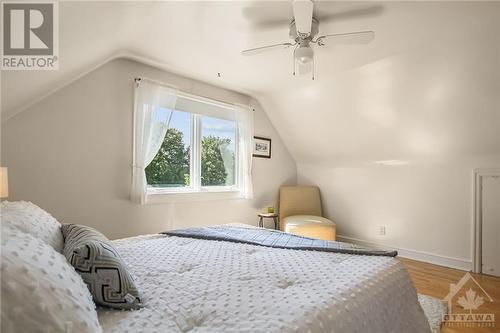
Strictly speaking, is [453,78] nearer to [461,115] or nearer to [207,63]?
[461,115]

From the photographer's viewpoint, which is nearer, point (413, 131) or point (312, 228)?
point (413, 131)

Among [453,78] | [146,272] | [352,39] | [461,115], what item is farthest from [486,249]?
[146,272]

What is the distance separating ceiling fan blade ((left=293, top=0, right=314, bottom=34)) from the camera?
1687mm

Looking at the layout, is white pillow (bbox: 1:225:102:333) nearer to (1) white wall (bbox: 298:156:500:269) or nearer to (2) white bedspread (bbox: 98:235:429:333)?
(2) white bedspread (bbox: 98:235:429:333)

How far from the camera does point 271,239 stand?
194 cm

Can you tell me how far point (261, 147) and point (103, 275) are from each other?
346cm

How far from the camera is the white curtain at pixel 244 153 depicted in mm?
3949

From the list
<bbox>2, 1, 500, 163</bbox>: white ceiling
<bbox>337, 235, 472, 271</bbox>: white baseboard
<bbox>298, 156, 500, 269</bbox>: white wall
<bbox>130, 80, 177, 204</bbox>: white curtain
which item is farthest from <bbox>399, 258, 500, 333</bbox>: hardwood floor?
<bbox>130, 80, 177, 204</bbox>: white curtain

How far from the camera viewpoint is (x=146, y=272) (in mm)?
1306

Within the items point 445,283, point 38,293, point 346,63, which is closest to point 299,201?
point 445,283

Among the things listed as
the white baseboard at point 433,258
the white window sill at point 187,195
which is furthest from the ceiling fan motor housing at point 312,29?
the white baseboard at point 433,258

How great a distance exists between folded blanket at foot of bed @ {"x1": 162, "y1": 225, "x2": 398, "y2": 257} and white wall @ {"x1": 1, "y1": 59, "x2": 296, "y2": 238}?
1.01 m

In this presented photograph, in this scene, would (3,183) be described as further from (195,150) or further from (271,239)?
(195,150)

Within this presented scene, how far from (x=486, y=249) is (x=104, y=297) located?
3.79 meters
